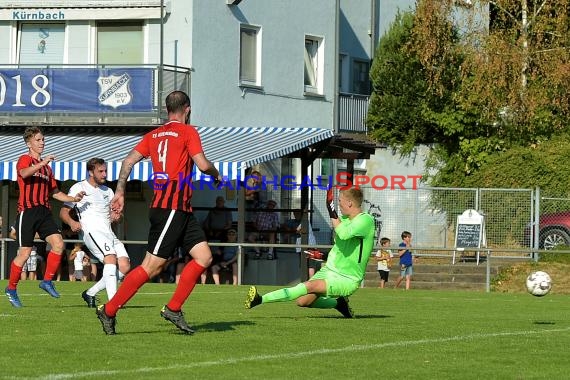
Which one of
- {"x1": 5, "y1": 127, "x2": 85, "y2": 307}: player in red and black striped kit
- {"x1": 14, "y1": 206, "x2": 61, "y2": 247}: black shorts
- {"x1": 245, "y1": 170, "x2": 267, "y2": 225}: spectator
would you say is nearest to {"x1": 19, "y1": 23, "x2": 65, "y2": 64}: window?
{"x1": 245, "y1": 170, "x2": 267, "y2": 225}: spectator

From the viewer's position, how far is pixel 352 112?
4119 centimetres

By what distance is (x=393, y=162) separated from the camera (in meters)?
42.3

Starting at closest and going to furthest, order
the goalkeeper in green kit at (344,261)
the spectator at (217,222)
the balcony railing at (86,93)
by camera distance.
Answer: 1. the goalkeeper in green kit at (344,261)
2. the spectator at (217,222)
3. the balcony railing at (86,93)

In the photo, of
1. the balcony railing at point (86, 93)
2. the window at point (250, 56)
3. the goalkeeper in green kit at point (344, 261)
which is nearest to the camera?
the goalkeeper in green kit at point (344, 261)

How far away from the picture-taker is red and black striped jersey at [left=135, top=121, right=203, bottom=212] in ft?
38.4

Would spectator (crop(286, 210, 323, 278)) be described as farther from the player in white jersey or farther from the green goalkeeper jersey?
the green goalkeeper jersey

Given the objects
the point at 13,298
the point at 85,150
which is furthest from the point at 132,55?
the point at 13,298

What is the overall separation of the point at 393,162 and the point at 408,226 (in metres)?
9.91

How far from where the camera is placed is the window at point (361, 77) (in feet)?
139

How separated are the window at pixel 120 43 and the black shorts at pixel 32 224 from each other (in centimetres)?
1892

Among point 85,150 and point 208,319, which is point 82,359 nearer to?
point 208,319

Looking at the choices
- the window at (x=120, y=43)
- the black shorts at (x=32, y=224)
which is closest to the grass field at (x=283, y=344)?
the black shorts at (x=32, y=224)

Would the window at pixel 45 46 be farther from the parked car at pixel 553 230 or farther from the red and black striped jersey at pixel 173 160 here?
the red and black striped jersey at pixel 173 160

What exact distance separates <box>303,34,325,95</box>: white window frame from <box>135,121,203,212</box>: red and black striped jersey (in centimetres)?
2716
